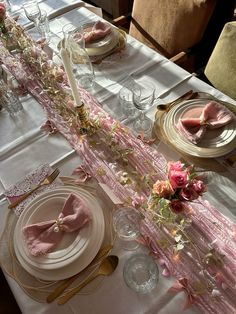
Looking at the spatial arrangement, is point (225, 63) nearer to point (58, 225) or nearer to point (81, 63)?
point (81, 63)

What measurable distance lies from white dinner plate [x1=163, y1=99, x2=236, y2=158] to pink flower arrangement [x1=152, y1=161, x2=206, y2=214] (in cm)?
22

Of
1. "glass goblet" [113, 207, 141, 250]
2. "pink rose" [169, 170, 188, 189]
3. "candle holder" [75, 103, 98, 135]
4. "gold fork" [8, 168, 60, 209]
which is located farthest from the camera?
"candle holder" [75, 103, 98, 135]

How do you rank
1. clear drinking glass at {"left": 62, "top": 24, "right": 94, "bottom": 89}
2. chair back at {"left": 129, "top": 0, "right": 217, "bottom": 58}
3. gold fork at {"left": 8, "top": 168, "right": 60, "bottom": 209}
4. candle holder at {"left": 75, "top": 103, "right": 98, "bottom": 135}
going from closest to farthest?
gold fork at {"left": 8, "top": 168, "right": 60, "bottom": 209} < candle holder at {"left": 75, "top": 103, "right": 98, "bottom": 135} < clear drinking glass at {"left": 62, "top": 24, "right": 94, "bottom": 89} < chair back at {"left": 129, "top": 0, "right": 217, "bottom": 58}

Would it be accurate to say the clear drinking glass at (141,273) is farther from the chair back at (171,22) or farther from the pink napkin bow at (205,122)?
the chair back at (171,22)

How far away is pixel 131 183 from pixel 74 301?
0.36 metres

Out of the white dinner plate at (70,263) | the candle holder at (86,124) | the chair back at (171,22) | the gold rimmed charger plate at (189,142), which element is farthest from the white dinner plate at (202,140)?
the chair back at (171,22)

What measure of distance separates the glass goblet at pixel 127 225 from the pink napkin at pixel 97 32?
0.85 meters

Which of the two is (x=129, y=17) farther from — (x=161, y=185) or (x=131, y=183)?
(x=161, y=185)

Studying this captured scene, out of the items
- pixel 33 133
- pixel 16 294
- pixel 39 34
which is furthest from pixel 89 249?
pixel 39 34

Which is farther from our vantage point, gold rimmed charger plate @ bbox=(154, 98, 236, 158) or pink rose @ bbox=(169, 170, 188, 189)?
gold rimmed charger plate @ bbox=(154, 98, 236, 158)

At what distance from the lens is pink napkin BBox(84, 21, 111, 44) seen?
1.40m

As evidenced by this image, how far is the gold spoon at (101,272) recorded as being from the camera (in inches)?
31.0

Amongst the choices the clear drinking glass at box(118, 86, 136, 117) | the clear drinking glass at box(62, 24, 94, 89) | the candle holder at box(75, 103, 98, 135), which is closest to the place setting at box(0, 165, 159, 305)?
the candle holder at box(75, 103, 98, 135)

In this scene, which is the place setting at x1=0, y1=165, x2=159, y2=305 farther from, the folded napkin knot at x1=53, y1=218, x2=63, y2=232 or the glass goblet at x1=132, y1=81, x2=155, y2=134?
the glass goblet at x1=132, y1=81, x2=155, y2=134
